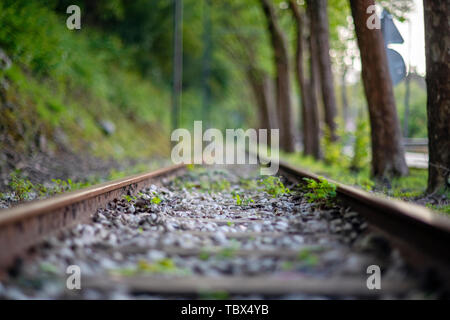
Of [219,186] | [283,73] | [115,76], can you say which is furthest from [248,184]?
[115,76]

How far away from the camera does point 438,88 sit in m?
6.30

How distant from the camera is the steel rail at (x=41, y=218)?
8.63 ft

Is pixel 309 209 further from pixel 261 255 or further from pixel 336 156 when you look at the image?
pixel 336 156

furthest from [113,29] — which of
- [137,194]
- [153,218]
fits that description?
[153,218]

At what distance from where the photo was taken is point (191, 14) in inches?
1267

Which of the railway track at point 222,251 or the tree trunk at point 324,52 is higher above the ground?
the tree trunk at point 324,52

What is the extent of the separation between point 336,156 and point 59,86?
29.2 ft

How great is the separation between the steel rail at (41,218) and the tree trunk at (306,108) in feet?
35.0

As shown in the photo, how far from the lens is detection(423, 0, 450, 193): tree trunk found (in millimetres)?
6160

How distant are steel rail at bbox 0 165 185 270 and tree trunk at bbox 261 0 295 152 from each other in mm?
15181

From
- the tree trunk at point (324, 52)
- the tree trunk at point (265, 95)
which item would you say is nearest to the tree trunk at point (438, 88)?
the tree trunk at point (324, 52)

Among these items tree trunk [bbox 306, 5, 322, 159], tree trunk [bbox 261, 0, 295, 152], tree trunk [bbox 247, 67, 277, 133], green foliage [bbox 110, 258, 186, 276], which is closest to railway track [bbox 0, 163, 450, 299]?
green foliage [bbox 110, 258, 186, 276]

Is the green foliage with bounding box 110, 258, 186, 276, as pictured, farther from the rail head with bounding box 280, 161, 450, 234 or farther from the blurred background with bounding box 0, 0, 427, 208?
the blurred background with bounding box 0, 0, 427, 208

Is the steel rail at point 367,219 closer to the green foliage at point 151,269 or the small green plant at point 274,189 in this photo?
the green foliage at point 151,269
